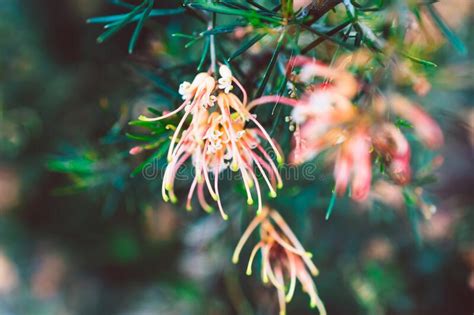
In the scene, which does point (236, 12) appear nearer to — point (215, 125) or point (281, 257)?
point (215, 125)

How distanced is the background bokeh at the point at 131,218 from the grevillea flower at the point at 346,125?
0.91ft

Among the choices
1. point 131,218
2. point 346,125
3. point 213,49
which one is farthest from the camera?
point 131,218

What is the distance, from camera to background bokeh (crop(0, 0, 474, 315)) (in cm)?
Answer: 80

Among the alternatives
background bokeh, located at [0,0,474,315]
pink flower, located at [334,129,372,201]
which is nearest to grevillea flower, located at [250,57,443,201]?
pink flower, located at [334,129,372,201]

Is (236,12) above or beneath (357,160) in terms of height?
above

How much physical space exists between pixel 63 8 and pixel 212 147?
95 cm

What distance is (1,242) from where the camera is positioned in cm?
129

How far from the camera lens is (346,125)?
1.07 feet

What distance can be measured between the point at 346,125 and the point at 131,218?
3.20 ft

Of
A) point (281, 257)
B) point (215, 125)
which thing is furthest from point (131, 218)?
point (215, 125)

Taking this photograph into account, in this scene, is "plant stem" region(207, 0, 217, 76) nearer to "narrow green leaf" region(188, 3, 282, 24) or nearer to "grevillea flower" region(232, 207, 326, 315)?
"narrow green leaf" region(188, 3, 282, 24)

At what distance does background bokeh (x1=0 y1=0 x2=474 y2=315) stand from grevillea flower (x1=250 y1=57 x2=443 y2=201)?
11.0 inches

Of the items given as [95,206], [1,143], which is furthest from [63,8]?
[95,206]

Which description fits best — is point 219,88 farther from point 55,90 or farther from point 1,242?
point 1,242
